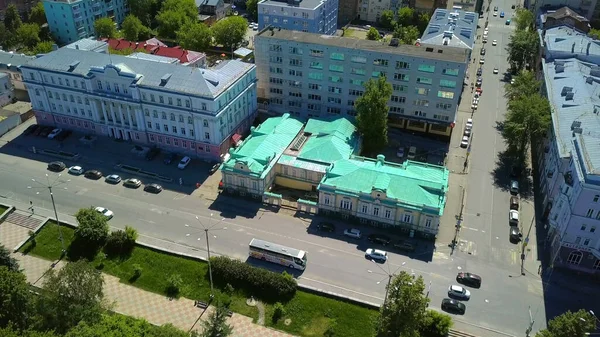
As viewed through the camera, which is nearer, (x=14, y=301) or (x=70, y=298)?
(x=70, y=298)

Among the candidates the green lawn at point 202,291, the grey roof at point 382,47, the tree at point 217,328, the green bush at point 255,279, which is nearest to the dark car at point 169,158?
the green lawn at point 202,291

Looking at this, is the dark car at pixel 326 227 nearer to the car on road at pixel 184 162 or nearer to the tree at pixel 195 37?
the car on road at pixel 184 162

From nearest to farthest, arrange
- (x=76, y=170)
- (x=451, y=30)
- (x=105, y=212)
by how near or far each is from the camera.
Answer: (x=105, y=212)
(x=76, y=170)
(x=451, y=30)

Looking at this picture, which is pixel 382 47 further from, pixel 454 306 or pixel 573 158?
pixel 454 306

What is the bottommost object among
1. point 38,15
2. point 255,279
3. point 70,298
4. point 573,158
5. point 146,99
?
point 255,279

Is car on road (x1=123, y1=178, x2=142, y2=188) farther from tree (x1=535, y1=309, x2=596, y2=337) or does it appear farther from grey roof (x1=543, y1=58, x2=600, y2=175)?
grey roof (x1=543, y1=58, x2=600, y2=175)

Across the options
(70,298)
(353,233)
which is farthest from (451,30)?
(70,298)
